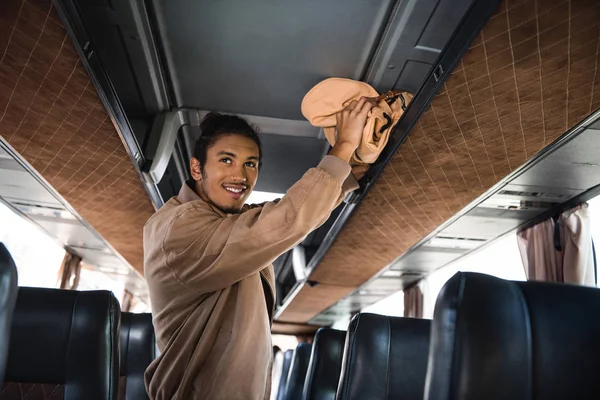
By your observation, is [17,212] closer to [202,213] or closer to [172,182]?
[172,182]

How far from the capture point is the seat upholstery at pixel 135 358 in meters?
3.21

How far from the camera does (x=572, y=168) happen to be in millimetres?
3625

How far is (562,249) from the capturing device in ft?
14.7

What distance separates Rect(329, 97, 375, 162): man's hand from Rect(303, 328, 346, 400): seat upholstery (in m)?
1.83

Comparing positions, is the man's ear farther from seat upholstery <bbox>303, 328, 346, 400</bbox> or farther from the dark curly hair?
seat upholstery <bbox>303, 328, 346, 400</bbox>

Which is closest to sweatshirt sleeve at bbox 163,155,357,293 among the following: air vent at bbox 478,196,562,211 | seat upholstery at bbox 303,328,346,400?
seat upholstery at bbox 303,328,346,400

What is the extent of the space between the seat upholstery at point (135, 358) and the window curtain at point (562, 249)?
9.83ft

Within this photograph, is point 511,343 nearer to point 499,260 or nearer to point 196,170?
point 196,170

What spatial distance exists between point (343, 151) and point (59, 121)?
100 inches

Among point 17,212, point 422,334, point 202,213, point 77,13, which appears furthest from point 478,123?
point 17,212

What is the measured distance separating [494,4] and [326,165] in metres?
1.01

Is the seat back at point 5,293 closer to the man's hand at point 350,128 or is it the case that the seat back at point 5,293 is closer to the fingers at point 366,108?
the man's hand at point 350,128

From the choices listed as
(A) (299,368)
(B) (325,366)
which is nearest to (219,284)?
(B) (325,366)

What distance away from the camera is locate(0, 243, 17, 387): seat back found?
111 centimetres
